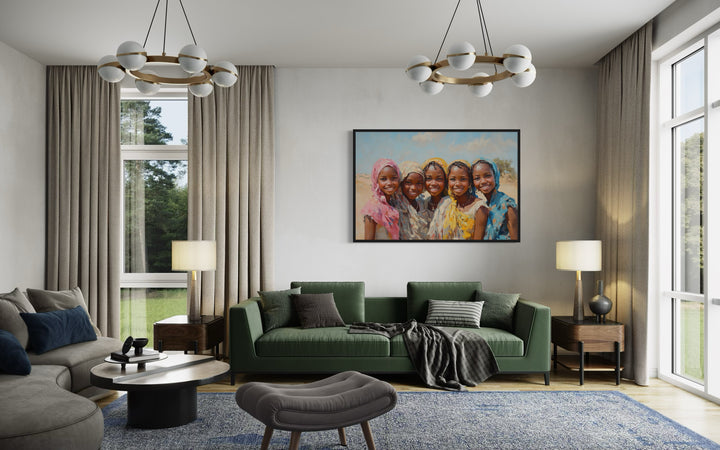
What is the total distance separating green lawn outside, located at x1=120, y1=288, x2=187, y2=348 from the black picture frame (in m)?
2.07

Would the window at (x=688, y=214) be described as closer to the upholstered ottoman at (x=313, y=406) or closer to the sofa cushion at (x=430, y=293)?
the sofa cushion at (x=430, y=293)

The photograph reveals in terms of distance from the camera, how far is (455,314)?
491 centimetres

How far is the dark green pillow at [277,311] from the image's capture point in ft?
16.0

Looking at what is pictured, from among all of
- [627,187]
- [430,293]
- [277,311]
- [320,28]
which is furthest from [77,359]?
[627,187]

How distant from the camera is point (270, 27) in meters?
4.63

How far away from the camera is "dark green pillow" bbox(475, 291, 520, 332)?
4.89 m

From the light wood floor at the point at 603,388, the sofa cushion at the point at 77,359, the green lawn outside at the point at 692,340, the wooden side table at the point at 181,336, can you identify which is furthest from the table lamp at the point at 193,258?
the green lawn outside at the point at 692,340

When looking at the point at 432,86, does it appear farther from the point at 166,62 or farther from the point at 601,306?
the point at 601,306

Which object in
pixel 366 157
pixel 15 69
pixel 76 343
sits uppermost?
pixel 15 69

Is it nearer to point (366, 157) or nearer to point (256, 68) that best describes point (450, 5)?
point (366, 157)

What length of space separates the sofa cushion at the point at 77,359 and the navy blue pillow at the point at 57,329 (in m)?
0.05

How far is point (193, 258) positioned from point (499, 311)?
2.85m

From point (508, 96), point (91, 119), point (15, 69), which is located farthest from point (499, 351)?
point (15, 69)

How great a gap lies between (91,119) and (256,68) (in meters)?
1.81
